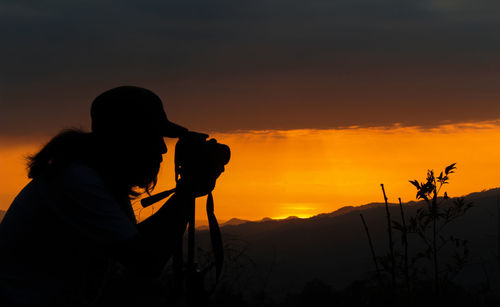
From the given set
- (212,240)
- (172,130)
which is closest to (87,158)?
(172,130)

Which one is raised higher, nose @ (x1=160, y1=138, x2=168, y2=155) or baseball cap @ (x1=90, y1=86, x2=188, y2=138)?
baseball cap @ (x1=90, y1=86, x2=188, y2=138)

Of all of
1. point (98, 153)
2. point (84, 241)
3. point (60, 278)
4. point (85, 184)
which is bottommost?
point (60, 278)

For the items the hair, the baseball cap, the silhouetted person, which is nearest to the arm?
the silhouetted person

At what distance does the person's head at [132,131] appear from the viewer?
2.69 m

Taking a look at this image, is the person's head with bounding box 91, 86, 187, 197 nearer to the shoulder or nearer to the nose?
the nose

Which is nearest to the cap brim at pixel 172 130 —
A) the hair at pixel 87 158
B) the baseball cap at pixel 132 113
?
the baseball cap at pixel 132 113

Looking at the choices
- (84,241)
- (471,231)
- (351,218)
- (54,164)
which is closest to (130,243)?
(84,241)

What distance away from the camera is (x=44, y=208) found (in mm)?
2508

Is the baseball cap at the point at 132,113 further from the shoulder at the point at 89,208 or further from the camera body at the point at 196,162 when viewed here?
the shoulder at the point at 89,208

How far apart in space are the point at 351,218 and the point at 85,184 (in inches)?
3088

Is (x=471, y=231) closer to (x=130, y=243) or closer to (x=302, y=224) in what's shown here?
(x=302, y=224)

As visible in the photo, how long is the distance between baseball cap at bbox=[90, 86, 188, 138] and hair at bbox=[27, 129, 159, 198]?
0.28ft

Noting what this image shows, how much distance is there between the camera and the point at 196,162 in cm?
273

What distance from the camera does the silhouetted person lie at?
242 centimetres
